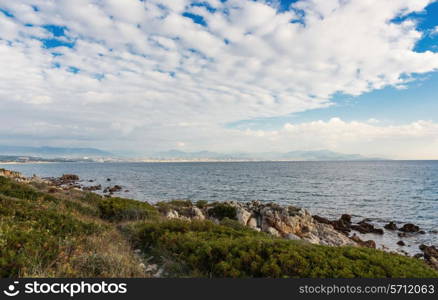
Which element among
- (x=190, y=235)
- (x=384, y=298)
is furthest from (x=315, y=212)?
(x=384, y=298)

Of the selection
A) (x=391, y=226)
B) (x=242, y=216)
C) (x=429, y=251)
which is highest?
(x=242, y=216)

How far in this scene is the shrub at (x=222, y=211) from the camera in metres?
22.8

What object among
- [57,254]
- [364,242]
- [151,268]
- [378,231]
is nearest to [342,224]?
[378,231]

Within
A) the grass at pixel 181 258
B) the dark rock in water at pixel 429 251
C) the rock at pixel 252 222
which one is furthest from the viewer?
the rock at pixel 252 222

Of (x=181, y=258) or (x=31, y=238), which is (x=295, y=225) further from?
(x=31, y=238)

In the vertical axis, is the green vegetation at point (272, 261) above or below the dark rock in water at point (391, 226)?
above

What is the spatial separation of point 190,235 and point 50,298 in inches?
192

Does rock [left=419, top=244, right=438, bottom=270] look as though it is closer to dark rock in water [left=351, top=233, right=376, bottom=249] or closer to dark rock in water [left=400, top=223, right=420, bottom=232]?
dark rock in water [left=351, top=233, right=376, bottom=249]

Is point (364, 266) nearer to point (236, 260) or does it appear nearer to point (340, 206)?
point (236, 260)

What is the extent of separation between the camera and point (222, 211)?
23375 mm

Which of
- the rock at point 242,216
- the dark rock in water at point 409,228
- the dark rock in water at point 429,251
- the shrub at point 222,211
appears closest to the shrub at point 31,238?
the rock at point 242,216

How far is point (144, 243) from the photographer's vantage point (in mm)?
9656

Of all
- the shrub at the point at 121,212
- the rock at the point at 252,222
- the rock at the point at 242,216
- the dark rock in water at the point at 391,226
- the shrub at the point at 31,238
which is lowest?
the dark rock in water at the point at 391,226

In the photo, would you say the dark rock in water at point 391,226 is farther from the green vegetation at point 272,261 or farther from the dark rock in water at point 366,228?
the green vegetation at point 272,261
